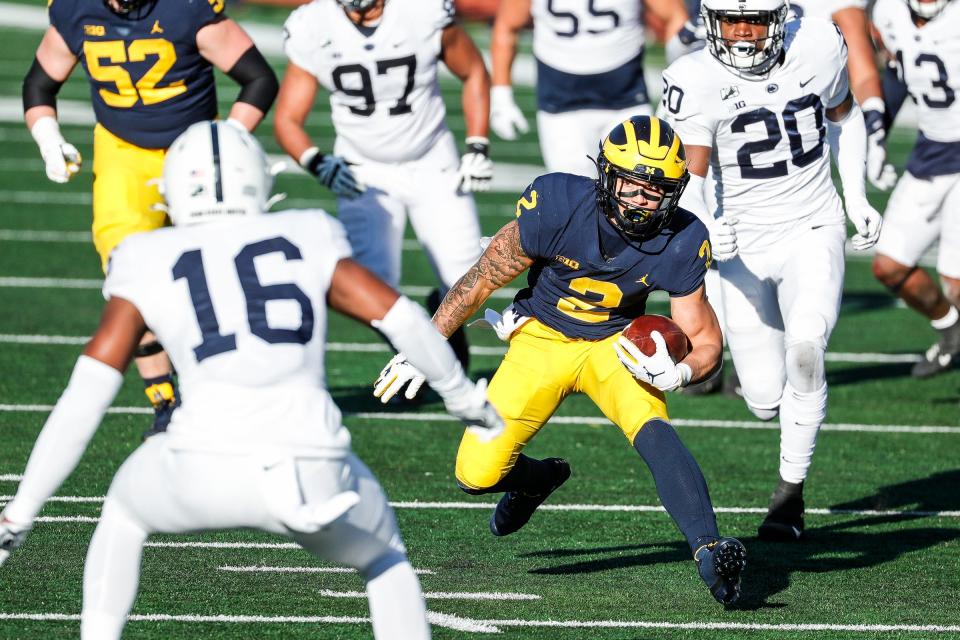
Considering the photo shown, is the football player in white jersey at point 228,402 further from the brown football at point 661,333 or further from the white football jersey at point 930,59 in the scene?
the white football jersey at point 930,59

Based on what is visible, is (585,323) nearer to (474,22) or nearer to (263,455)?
(263,455)

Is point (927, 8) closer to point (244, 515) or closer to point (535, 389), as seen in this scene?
point (535, 389)

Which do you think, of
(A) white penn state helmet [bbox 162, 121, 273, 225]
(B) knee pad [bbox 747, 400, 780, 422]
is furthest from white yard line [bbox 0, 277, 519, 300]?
(A) white penn state helmet [bbox 162, 121, 273, 225]

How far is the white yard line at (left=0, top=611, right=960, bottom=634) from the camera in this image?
4.77 meters

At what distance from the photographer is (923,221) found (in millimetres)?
8273

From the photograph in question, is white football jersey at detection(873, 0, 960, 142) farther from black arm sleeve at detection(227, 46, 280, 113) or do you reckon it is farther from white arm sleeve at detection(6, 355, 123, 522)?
white arm sleeve at detection(6, 355, 123, 522)

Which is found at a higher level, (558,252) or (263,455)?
(263,455)

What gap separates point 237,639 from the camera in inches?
182

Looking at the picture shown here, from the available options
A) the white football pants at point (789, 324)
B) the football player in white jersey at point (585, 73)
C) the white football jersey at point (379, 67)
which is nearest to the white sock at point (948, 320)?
the football player in white jersey at point (585, 73)

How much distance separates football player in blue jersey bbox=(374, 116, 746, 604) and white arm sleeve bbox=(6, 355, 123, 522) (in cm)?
147

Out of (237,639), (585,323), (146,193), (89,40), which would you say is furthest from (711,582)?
(89,40)

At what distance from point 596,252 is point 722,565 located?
3.57 ft

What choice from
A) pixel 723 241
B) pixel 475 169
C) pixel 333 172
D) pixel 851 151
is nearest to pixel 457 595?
pixel 723 241

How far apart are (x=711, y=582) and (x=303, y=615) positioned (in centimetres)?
120
